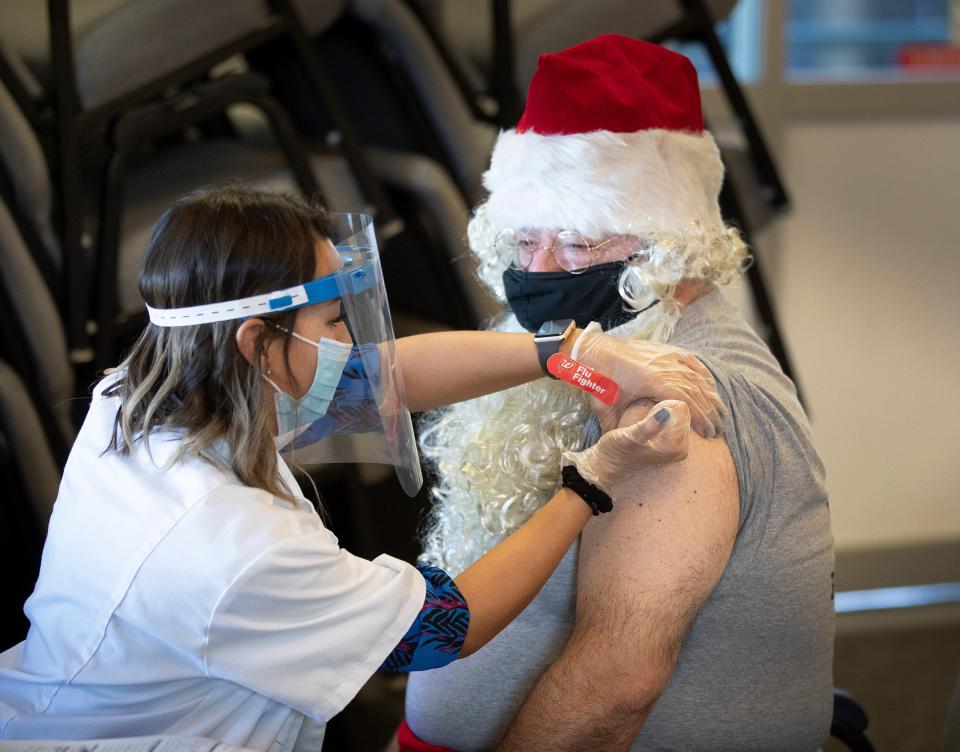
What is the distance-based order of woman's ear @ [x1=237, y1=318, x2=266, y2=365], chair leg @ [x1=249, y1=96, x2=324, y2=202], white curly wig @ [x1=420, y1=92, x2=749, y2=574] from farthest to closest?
chair leg @ [x1=249, y1=96, x2=324, y2=202] < white curly wig @ [x1=420, y1=92, x2=749, y2=574] < woman's ear @ [x1=237, y1=318, x2=266, y2=365]

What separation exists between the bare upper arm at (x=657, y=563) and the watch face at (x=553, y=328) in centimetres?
24

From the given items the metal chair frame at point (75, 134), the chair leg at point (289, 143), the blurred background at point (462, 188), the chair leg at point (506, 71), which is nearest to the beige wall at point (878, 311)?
the blurred background at point (462, 188)

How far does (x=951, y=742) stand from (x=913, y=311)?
2423 millimetres

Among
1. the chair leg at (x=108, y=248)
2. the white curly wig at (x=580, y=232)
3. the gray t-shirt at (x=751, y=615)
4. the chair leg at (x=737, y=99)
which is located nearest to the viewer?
the gray t-shirt at (x=751, y=615)

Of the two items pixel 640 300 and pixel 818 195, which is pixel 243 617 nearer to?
pixel 640 300

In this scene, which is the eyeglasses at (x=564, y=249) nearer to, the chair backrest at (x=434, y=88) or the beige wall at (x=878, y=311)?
the chair backrest at (x=434, y=88)

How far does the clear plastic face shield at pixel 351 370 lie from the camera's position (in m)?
1.21

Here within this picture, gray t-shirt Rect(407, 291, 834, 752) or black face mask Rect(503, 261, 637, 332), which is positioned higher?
black face mask Rect(503, 261, 637, 332)

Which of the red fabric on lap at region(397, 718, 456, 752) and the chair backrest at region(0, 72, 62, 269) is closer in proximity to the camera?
the red fabric on lap at region(397, 718, 456, 752)

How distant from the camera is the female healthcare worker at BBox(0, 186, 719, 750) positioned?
1104 mm

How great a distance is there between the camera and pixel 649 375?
124cm

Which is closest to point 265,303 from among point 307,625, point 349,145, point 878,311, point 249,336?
point 249,336

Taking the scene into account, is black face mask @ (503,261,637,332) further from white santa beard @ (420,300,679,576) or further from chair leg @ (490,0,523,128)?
chair leg @ (490,0,523,128)

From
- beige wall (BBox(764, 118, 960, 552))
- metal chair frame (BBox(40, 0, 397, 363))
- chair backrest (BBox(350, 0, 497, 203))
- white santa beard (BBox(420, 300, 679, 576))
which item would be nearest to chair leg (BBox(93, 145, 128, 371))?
metal chair frame (BBox(40, 0, 397, 363))
